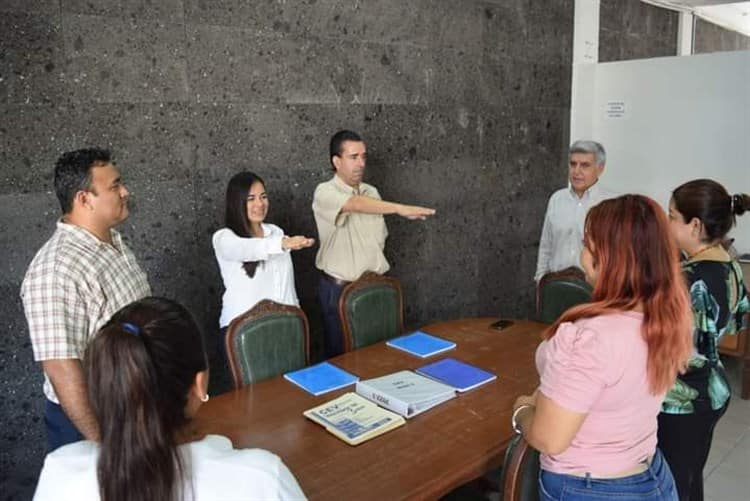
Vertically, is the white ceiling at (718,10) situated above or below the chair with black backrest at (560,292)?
above

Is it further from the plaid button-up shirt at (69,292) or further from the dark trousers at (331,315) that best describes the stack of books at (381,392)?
the dark trousers at (331,315)

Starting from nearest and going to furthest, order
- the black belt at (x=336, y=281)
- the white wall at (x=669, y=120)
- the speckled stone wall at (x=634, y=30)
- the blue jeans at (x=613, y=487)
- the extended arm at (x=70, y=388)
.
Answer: the blue jeans at (x=613, y=487), the extended arm at (x=70, y=388), the black belt at (x=336, y=281), the white wall at (x=669, y=120), the speckled stone wall at (x=634, y=30)

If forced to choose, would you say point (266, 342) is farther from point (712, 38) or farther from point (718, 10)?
point (712, 38)

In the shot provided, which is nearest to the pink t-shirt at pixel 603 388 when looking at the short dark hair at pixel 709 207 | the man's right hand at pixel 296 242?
the short dark hair at pixel 709 207

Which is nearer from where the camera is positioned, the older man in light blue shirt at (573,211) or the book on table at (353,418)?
the book on table at (353,418)

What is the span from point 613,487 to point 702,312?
758mm

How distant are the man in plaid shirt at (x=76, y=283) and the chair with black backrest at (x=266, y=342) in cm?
43

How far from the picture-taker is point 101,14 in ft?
9.32

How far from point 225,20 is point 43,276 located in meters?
1.88

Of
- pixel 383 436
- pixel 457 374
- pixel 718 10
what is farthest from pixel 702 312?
pixel 718 10

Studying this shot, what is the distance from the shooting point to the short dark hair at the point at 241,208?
2.86m

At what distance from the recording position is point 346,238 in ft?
11.3

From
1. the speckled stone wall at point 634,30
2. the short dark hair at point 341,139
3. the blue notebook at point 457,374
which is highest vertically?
the speckled stone wall at point 634,30

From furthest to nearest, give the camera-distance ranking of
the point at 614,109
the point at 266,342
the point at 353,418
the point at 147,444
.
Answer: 1. the point at 614,109
2. the point at 266,342
3. the point at 353,418
4. the point at 147,444
